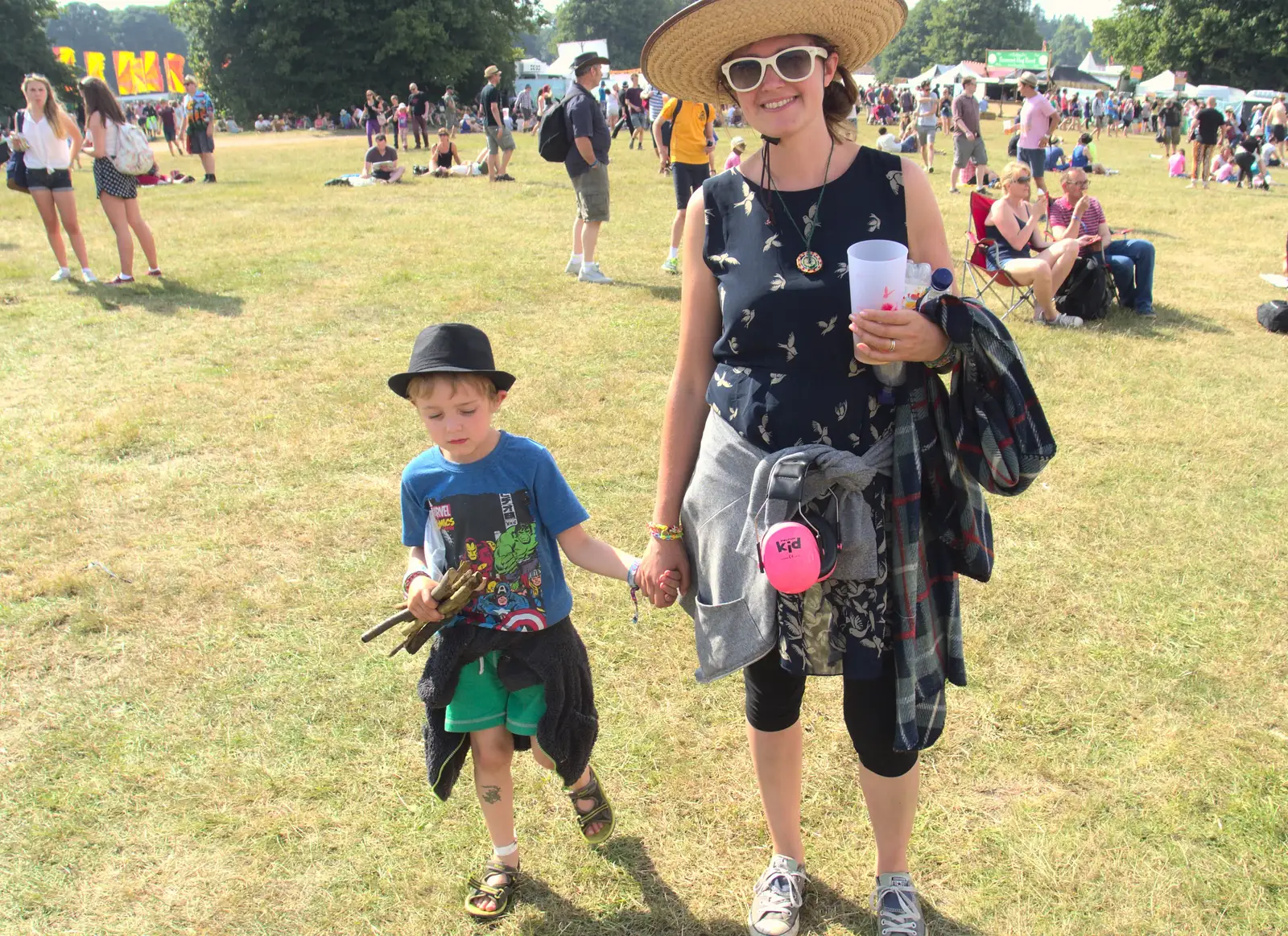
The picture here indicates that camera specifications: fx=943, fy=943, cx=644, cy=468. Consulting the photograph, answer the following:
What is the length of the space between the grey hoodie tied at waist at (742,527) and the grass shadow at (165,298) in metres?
7.39

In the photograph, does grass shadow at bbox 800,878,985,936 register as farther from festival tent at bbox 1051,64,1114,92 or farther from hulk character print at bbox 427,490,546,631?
festival tent at bbox 1051,64,1114,92

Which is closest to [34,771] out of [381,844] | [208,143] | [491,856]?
[381,844]

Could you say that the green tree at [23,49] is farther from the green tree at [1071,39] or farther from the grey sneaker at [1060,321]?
the green tree at [1071,39]

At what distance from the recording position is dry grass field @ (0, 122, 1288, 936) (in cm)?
260

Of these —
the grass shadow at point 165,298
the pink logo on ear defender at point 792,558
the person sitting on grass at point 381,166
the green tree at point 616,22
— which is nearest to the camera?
the pink logo on ear defender at point 792,558

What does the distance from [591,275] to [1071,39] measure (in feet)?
650

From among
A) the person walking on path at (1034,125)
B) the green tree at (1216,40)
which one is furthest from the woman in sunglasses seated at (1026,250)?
the green tree at (1216,40)

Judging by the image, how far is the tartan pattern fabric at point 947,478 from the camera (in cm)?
181

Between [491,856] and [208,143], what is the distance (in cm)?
1898

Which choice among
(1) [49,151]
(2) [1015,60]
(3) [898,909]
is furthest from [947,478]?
(2) [1015,60]

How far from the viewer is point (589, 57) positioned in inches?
329

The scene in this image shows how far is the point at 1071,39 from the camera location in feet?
570

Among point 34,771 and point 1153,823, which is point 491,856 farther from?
point 1153,823

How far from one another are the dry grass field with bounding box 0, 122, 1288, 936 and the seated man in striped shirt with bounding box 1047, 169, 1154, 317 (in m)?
0.80
